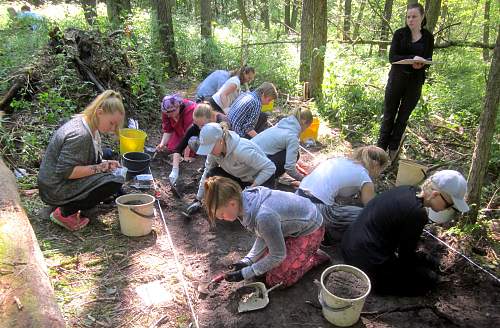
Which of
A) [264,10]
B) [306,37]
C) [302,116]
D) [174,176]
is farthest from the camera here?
[264,10]

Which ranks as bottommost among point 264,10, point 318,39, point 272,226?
point 272,226

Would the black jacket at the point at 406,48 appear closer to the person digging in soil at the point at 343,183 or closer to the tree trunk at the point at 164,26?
the person digging in soil at the point at 343,183

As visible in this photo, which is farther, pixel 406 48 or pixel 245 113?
pixel 245 113

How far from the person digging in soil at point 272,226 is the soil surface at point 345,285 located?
1.09ft

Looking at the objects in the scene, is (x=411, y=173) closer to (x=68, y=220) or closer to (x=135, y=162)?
(x=135, y=162)

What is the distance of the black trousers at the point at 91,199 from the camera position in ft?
12.0

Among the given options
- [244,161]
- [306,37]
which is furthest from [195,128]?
[306,37]

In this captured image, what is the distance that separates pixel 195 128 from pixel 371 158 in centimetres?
229

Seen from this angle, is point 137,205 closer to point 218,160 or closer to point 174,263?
point 174,263

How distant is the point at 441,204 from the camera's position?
280cm

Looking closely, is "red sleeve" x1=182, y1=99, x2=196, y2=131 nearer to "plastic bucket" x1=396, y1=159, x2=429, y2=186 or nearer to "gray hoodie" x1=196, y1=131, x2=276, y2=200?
"gray hoodie" x1=196, y1=131, x2=276, y2=200

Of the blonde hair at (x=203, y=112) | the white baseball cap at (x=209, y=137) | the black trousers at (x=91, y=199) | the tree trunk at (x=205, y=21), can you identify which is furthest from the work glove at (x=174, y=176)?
the tree trunk at (x=205, y=21)

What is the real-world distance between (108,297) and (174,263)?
64 centimetres

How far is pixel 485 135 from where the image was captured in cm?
353
